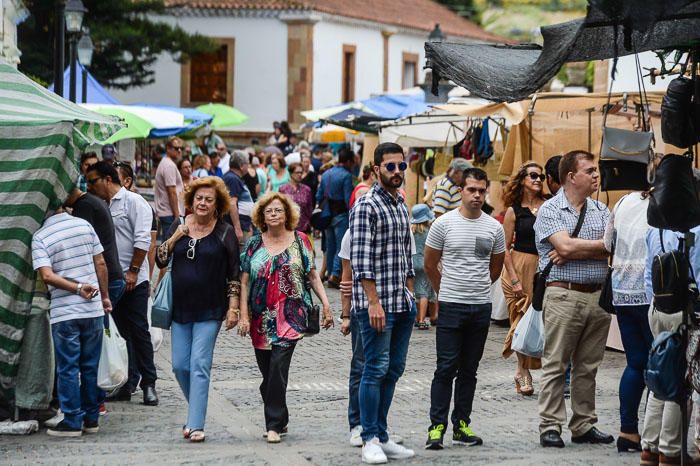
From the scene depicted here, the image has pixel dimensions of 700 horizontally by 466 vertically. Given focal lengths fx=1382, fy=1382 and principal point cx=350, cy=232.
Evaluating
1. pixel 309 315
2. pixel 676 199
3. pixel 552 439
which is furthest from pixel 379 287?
pixel 676 199

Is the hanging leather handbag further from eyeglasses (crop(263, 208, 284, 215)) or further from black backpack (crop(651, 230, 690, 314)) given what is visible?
eyeglasses (crop(263, 208, 284, 215))

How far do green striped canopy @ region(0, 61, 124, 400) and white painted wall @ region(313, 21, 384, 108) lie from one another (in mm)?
40887

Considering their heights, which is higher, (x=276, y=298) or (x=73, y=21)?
(x=73, y=21)

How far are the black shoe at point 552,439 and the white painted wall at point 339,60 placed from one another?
42.1 m

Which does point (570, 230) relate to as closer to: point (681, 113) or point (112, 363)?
point (681, 113)

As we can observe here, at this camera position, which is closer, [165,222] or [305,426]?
[305,426]

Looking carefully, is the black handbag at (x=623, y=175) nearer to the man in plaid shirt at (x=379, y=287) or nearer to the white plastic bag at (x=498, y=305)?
the man in plaid shirt at (x=379, y=287)

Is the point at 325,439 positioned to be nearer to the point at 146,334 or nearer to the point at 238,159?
the point at 146,334

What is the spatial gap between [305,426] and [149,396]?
1.46m

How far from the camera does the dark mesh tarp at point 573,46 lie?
644cm

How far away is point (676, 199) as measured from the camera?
7.31 m

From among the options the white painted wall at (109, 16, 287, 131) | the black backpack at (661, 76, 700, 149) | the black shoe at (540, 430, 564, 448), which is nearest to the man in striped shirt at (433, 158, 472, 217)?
the black shoe at (540, 430, 564, 448)

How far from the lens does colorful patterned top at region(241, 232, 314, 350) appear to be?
923 centimetres

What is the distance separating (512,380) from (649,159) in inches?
165
